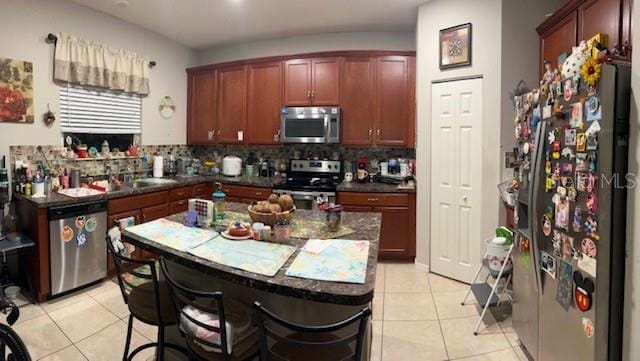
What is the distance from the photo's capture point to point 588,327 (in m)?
1.58

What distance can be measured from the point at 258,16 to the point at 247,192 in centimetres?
205

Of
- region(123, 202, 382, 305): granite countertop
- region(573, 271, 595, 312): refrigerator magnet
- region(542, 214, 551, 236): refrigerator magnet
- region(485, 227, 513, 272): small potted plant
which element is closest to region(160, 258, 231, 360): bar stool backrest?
region(123, 202, 382, 305): granite countertop

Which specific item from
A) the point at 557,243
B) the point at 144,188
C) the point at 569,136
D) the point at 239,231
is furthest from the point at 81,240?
the point at 569,136

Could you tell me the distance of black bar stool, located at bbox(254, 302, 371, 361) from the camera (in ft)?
3.68

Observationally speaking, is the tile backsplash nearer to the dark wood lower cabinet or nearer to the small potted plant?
the dark wood lower cabinet

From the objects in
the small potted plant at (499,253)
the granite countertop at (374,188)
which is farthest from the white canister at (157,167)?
the small potted plant at (499,253)

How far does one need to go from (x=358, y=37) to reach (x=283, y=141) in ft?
5.34

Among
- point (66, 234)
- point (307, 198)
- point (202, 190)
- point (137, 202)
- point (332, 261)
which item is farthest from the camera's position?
point (202, 190)

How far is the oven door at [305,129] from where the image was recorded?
4273 millimetres

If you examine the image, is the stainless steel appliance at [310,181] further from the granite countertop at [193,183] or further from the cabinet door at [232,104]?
the cabinet door at [232,104]

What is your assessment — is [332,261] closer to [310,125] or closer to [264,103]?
[310,125]

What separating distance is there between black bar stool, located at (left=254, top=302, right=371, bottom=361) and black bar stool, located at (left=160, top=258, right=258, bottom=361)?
101mm

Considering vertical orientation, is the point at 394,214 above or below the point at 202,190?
below

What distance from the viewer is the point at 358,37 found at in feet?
14.8
